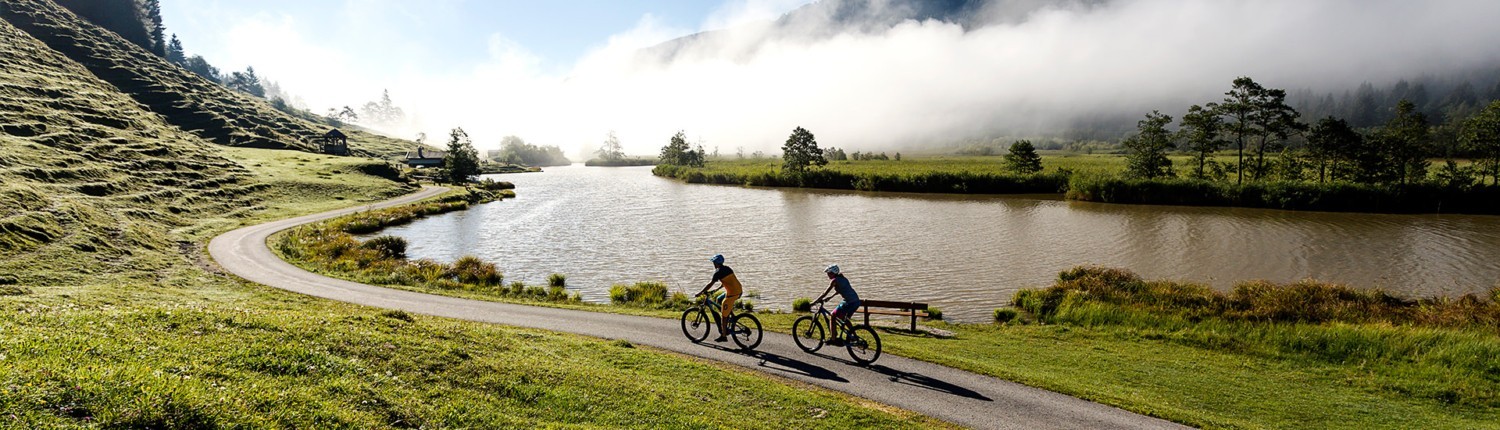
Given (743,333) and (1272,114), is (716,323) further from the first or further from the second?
(1272,114)

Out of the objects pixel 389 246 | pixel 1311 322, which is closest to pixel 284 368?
pixel 1311 322

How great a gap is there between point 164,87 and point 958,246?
175 metres

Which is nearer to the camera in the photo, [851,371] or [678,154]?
[851,371]

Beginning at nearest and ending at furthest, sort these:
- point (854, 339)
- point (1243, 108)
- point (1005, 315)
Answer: point (854, 339)
point (1005, 315)
point (1243, 108)

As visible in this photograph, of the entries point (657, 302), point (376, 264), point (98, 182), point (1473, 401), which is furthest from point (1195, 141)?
point (98, 182)

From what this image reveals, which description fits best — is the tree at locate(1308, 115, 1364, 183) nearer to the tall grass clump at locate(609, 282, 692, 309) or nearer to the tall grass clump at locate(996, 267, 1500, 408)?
the tall grass clump at locate(996, 267, 1500, 408)

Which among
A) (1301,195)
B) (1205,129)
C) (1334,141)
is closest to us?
(1301,195)

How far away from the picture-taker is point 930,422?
12336 millimetres

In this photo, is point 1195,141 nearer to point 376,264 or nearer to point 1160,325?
point 1160,325

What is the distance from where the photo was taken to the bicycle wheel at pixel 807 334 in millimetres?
17578

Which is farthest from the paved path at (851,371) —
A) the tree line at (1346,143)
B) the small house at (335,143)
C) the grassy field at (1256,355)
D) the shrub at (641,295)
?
the small house at (335,143)

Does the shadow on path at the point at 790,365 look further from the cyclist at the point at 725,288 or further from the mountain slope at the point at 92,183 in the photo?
the mountain slope at the point at 92,183

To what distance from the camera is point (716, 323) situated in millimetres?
18203

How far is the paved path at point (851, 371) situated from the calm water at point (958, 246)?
7732 millimetres
